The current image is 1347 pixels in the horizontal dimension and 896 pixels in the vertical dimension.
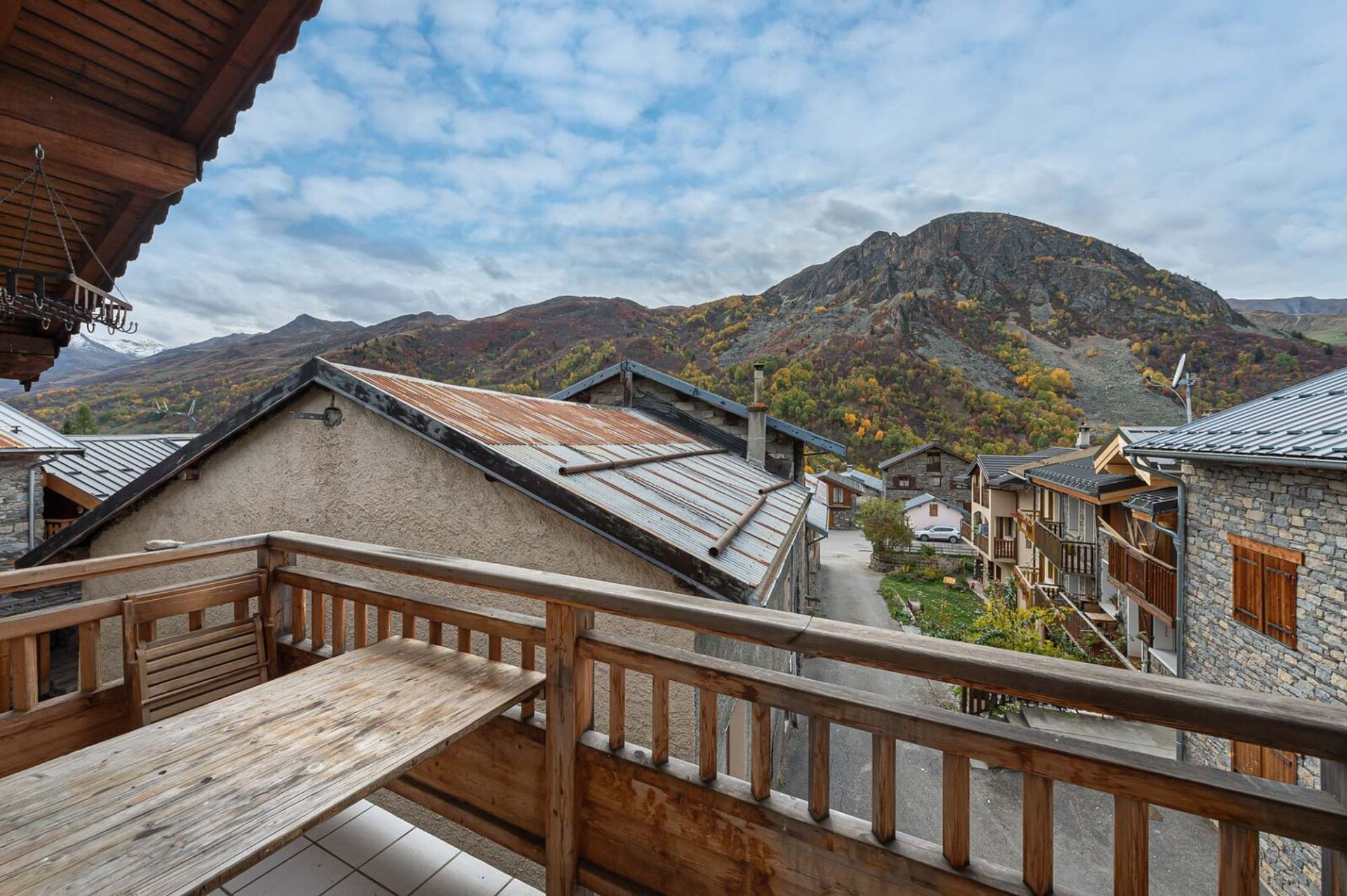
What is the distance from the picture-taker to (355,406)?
4.53m

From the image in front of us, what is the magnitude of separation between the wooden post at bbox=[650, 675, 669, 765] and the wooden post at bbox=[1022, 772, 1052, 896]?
89 centimetres

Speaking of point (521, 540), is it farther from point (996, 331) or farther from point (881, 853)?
point (996, 331)

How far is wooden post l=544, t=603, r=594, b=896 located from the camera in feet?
5.67

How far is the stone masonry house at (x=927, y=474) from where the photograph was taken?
38281 mm

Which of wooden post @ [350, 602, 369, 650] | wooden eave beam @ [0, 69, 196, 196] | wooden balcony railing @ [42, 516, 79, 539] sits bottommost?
wooden balcony railing @ [42, 516, 79, 539]

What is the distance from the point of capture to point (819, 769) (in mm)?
1451

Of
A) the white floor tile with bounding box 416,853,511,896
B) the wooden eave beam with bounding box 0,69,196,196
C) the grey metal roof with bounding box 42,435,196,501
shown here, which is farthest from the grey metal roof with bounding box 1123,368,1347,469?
the grey metal roof with bounding box 42,435,196,501

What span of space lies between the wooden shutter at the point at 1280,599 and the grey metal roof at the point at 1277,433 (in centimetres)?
125

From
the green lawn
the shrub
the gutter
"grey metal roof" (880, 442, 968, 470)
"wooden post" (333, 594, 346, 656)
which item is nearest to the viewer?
"wooden post" (333, 594, 346, 656)

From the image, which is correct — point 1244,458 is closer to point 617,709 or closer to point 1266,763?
point 1266,763

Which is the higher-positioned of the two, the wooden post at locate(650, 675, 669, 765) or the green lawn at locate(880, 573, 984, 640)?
the wooden post at locate(650, 675, 669, 765)

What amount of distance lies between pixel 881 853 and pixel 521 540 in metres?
3.15

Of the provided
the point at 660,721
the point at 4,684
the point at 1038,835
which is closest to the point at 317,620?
the point at 4,684

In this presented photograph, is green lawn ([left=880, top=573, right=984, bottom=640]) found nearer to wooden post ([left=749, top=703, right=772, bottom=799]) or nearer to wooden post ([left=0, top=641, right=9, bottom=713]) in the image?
wooden post ([left=749, top=703, right=772, bottom=799])
